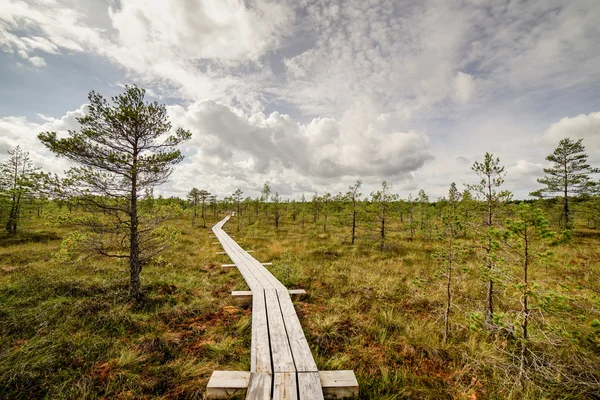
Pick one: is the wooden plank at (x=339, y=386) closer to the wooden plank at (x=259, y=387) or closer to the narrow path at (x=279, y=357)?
the narrow path at (x=279, y=357)

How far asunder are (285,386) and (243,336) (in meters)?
2.38

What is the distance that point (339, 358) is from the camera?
178 inches

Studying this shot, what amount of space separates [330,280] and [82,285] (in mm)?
8973

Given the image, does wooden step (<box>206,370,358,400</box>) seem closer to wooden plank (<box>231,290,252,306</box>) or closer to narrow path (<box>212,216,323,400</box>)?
narrow path (<box>212,216,323,400</box>)

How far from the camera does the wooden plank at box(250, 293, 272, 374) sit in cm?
384

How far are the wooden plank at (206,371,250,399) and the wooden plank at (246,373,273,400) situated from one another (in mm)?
92

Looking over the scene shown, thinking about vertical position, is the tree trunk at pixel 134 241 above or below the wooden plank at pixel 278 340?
above

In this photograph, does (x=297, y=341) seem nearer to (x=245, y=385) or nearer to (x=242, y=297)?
(x=245, y=385)

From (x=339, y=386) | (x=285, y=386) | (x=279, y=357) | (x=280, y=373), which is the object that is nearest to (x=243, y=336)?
(x=279, y=357)

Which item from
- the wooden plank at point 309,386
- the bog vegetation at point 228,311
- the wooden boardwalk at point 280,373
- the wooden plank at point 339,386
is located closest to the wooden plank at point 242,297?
the bog vegetation at point 228,311

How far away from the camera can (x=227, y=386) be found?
3.40 m

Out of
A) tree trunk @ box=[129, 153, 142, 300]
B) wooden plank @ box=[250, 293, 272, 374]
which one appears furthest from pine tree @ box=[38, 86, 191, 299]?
wooden plank @ box=[250, 293, 272, 374]

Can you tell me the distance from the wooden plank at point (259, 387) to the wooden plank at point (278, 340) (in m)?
0.23

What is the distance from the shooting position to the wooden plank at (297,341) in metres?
3.88
